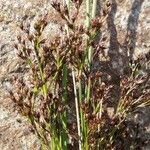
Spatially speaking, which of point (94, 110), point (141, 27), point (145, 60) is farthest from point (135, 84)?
point (141, 27)

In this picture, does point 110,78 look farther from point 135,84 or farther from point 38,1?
point 38,1

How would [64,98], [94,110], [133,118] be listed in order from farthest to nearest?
[133,118] → [64,98] → [94,110]

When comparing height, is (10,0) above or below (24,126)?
above

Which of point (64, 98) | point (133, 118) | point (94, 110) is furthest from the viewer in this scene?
point (133, 118)

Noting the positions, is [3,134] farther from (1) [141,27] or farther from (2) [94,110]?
(1) [141,27]

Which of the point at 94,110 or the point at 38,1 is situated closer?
the point at 94,110

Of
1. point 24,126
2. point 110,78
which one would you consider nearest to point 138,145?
point 110,78

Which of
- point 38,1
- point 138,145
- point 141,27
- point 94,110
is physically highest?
point 38,1

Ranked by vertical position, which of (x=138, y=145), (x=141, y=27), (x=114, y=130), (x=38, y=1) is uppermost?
(x=38, y=1)

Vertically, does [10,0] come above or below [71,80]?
above
